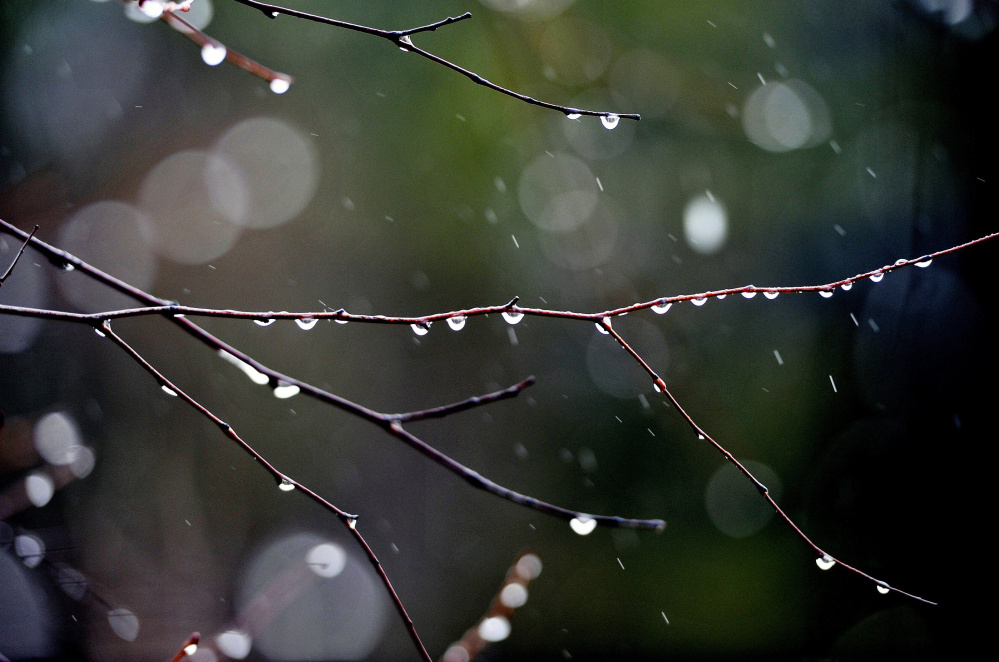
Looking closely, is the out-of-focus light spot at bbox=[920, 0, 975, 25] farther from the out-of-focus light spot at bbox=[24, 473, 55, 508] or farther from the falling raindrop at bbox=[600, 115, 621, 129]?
the out-of-focus light spot at bbox=[24, 473, 55, 508]

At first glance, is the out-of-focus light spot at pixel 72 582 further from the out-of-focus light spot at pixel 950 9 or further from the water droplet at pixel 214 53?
the out-of-focus light spot at pixel 950 9

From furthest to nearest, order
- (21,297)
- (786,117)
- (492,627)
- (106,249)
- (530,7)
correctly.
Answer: (530,7)
(786,117)
(106,249)
(21,297)
(492,627)

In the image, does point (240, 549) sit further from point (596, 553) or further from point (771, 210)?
point (771, 210)

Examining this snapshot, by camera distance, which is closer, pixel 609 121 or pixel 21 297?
pixel 609 121

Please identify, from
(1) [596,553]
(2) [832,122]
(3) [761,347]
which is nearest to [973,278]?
(3) [761,347]

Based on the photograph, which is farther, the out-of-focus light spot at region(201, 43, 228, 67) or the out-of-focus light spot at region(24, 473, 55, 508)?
the out-of-focus light spot at region(24, 473, 55, 508)

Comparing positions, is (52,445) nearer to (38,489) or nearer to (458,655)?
(38,489)

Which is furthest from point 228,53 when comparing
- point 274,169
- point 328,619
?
point 328,619

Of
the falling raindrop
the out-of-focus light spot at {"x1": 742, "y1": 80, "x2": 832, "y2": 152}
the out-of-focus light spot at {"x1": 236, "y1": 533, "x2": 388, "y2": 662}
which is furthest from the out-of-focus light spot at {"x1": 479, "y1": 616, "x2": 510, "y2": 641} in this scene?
the out-of-focus light spot at {"x1": 742, "y1": 80, "x2": 832, "y2": 152}
